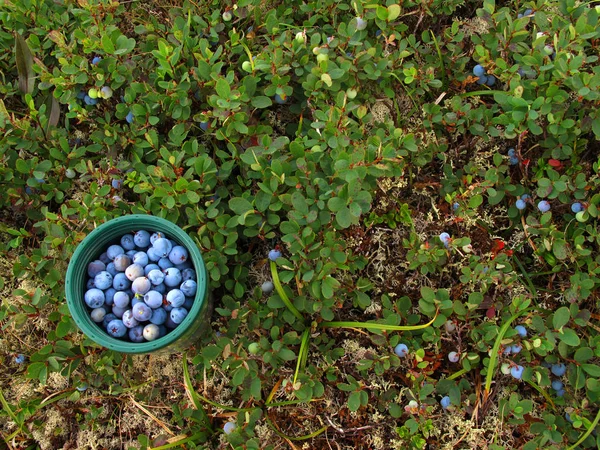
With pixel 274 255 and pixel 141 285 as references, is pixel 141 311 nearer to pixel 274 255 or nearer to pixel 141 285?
pixel 141 285

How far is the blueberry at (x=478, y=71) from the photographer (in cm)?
241

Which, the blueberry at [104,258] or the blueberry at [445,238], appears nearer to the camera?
the blueberry at [104,258]

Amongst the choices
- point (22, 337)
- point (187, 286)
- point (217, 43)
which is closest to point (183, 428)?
point (187, 286)

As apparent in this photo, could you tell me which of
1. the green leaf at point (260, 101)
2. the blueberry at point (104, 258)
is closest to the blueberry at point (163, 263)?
the blueberry at point (104, 258)

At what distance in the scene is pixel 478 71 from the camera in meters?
2.42

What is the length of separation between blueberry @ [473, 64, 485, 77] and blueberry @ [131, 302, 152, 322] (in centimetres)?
181

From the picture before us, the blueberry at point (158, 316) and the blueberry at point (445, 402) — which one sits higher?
the blueberry at point (158, 316)

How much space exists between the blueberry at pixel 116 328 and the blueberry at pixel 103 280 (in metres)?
0.13

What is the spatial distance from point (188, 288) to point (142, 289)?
0.16 m

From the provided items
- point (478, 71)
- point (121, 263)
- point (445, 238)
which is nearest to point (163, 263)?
point (121, 263)

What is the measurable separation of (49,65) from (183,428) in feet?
6.11

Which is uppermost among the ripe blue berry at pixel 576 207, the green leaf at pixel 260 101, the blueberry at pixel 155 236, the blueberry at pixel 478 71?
the green leaf at pixel 260 101

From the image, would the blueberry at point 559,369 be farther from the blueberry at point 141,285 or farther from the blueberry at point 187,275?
the blueberry at point 141,285

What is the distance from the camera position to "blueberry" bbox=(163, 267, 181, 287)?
182cm
